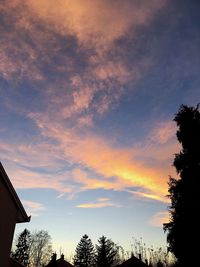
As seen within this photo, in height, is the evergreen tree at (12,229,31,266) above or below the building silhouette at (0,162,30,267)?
above

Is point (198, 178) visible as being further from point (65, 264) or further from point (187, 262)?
point (65, 264)

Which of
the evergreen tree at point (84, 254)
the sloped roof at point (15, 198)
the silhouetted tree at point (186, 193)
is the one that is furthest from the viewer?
the evergreen tree at point (84, 254)

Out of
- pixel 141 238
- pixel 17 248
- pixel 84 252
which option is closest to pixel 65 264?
pixel 84 252

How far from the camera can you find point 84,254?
79.5 meters

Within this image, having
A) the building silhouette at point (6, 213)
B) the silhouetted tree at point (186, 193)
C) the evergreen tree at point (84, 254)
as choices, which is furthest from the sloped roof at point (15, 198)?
the evergreen tree at point (84, 254)

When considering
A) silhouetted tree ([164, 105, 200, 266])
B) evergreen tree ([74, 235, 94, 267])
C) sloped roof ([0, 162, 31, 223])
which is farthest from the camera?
evergreen tree ([74, 235, 94, 267])

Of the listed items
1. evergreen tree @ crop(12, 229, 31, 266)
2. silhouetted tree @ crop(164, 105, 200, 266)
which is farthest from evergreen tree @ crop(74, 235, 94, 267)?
silhouetted tree @ crop(164, 105, 200, 266)

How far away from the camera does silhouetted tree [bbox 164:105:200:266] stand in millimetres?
17583

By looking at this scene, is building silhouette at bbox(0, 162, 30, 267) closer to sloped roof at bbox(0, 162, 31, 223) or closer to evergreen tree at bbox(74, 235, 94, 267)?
sloped roof at bbox(0, 162, 31, 223)

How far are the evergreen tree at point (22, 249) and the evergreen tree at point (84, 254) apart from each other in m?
18.7

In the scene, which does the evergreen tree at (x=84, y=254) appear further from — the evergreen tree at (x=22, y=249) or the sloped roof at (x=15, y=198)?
the sloped roof at (x=15, y=198)

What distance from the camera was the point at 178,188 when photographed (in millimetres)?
19859

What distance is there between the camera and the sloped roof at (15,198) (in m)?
14.7

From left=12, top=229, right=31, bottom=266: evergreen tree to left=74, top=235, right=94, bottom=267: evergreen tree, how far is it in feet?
61.3
